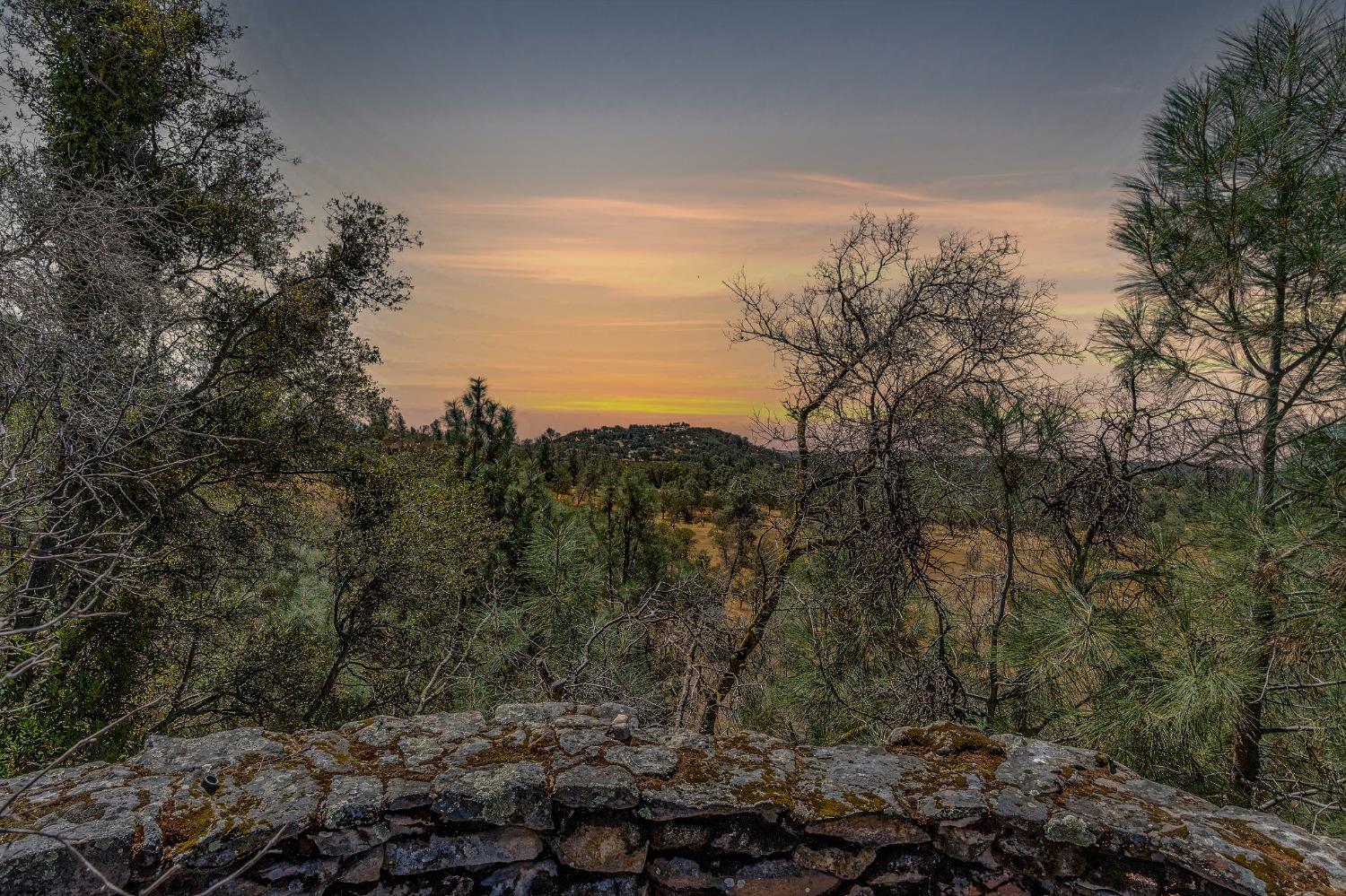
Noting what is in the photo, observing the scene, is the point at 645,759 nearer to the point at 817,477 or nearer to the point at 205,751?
the point at 205,751

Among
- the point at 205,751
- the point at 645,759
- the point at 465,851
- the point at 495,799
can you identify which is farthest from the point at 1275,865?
the point at 205,751

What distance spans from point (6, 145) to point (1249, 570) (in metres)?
10.8

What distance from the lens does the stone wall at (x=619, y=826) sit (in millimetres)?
2131

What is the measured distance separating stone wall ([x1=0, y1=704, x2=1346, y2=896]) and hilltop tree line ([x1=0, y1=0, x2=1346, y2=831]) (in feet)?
2.94

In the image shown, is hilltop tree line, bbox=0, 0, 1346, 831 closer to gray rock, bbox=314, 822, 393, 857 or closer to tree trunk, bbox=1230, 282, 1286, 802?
tree trunk, bbox=1230, 282, 1286, 802

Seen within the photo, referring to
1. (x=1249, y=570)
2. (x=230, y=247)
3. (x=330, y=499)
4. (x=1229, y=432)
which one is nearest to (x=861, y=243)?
(x=1229, y=432)

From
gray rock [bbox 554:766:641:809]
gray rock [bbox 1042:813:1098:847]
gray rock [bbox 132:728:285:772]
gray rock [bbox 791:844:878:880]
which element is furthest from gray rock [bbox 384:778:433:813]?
gray rock [bbox 1042:813:1098:847]

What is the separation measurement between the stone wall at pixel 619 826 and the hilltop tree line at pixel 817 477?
897mm

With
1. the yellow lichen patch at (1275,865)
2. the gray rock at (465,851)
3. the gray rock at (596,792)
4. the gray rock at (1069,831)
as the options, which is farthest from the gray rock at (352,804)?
the yellow lichen patch at (1275,865)

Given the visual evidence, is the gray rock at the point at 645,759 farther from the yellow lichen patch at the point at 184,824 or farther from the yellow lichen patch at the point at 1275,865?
the yellow lichen patch at the point at 1275,865

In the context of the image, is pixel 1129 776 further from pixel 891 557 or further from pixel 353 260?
pixel 353 260

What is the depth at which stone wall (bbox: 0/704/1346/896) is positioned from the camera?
213 centimetres

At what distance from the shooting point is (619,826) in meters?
2.40

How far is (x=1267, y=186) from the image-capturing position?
389 centimetres
